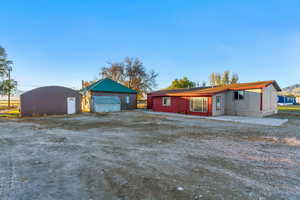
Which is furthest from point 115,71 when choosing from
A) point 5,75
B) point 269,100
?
point 269,100

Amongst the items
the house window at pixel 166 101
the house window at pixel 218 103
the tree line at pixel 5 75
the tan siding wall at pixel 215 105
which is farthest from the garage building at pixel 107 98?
the tree line at pixel 5 75

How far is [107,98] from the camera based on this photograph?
19.0m

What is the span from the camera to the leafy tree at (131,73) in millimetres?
31702

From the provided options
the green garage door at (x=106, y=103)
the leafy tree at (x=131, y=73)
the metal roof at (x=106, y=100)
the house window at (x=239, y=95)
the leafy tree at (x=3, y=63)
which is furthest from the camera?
the leafy tree at (x=131, y=73)

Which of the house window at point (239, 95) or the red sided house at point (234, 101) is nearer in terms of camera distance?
the red sided house at point (234, 101)

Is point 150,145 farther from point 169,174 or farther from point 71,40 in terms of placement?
point 71,40

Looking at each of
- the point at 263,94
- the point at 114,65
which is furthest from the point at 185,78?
the point at 263,94

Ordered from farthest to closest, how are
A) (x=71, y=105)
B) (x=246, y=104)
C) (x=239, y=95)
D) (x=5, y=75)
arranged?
1. (x=5, y=75)
2. (x=71, y=105)
3. (x=239, y=95)
4. (x=246, y=104)

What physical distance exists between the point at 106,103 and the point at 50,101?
20.0ft

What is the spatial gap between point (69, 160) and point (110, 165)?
118 centimetres

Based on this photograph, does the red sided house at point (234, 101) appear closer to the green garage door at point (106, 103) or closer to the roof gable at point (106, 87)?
the green garage door at point (106, 103)

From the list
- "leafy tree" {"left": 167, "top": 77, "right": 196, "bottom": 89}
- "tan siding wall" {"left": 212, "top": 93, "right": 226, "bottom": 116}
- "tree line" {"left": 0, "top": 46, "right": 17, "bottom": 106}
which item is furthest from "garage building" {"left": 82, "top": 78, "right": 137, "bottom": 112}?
"leafy tree" {"left": 167, "top": 77, "right": 196, "bottom": 89}

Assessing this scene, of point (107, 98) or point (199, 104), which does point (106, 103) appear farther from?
point (199, 104)

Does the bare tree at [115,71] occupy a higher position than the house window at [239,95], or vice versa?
the bare tree at [115,71]
